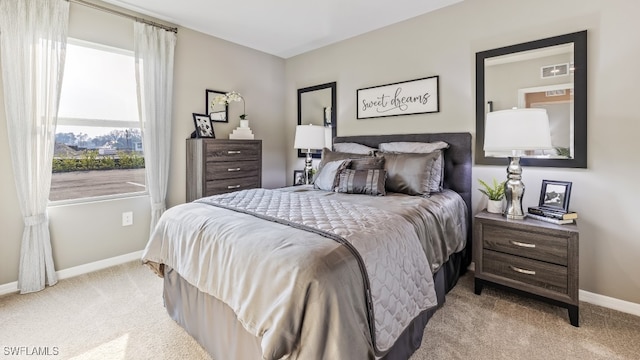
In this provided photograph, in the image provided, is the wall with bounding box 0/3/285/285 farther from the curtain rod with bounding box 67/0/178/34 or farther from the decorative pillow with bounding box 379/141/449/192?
the decorative pillow with bounding box 379/141/449/192

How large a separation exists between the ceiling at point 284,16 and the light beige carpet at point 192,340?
263 cm

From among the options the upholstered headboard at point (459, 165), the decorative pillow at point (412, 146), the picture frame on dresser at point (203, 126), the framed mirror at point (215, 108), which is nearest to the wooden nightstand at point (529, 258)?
the upholstered headboard at point (459, 165)

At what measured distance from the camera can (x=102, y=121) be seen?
2.99 m

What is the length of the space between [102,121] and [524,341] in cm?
387

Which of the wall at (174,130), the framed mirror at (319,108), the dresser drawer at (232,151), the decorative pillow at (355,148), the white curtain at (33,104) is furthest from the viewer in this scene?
the framed mirror at (319,108)

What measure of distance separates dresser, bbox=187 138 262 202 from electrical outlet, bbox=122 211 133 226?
593mm

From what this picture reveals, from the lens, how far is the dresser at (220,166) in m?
3.30

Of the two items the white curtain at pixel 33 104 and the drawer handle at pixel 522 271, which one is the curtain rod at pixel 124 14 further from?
the drawer handle at pixel 522 271

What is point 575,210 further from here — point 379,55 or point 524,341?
point 379,55

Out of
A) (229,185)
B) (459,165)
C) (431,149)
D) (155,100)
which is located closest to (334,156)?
(431,149)

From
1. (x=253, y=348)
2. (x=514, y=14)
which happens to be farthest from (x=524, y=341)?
(x=514, y=14)

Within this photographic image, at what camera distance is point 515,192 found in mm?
2258

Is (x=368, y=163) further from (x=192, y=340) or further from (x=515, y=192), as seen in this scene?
(x=192, y=340)

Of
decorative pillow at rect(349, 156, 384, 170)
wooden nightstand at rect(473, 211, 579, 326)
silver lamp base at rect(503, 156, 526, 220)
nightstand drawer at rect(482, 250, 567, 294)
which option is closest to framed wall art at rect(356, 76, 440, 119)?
decorative pillow at rect(349, 156, 384, 170)
